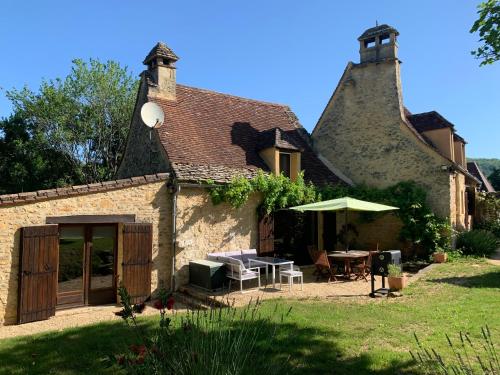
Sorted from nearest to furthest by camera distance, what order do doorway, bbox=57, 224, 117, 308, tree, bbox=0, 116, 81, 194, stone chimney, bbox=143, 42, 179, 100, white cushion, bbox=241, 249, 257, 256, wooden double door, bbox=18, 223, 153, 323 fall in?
wooden double door, bbox=18, 223, 153, 323
doorway, bbox=57, 224, 117, 308
white cushion, bbox=241, 249, 257, 256
stone chimney, bbox=143, 42, 179, 100
tree, bbox=0, 116, 81, 194

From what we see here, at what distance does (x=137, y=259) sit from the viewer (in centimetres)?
1015

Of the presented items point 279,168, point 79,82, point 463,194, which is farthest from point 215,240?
point 79,82

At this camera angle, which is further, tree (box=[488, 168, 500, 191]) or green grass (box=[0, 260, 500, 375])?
tree (box=[488, 168, 500, 191])

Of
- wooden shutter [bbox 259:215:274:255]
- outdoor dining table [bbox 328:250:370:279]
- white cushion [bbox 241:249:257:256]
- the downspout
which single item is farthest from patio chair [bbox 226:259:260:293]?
outdoor dining table [bbox 328:250:370:279]

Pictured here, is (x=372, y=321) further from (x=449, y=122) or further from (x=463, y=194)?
(x=463, y=194)

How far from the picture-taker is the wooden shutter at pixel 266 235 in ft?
41.9

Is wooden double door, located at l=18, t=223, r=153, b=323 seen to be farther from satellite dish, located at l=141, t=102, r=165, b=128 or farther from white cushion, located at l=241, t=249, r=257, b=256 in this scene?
satellite dish, located at l=141, t=102, r=165, b=128

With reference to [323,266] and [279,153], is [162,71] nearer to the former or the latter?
[279,153]

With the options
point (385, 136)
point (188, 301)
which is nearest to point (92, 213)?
point (188, 301)

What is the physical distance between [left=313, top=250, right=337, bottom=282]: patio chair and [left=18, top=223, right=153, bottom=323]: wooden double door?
4.98m

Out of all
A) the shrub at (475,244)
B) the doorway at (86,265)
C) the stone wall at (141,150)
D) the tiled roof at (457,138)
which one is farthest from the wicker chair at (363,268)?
the tiled roof at (457,138)

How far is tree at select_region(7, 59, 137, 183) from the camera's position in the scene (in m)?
25.7

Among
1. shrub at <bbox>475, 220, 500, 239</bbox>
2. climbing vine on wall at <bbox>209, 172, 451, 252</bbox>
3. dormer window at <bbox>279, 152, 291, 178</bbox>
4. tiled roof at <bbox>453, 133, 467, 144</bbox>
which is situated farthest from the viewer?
shrub at <bbox>475, 220, 500, 239</bbox>

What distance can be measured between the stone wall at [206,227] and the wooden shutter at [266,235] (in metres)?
0.19
